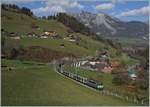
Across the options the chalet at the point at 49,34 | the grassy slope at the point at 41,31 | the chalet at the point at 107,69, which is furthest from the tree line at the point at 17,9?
the chalet at the point at 107,69

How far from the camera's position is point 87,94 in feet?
134

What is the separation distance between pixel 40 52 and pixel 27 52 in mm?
4738

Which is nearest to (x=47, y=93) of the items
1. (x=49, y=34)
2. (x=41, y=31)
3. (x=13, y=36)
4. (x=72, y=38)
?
(x=13, y=36)

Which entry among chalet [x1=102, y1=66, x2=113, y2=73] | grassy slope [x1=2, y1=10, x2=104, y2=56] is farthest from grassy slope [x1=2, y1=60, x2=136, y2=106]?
grassy slope [x1=2, y1=10, x2=104, y2=56]

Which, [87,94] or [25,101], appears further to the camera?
[87,94]

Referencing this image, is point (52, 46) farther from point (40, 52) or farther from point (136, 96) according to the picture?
point (136, 96)

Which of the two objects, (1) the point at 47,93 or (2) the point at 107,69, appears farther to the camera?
(2) the point at 107,69

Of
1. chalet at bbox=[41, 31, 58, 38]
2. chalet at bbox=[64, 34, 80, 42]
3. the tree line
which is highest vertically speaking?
the tree line

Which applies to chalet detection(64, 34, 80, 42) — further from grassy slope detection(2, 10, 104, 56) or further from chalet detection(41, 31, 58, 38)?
chalet detection(41, 31, 58, 38)

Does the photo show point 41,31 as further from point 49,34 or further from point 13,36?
point 13,36

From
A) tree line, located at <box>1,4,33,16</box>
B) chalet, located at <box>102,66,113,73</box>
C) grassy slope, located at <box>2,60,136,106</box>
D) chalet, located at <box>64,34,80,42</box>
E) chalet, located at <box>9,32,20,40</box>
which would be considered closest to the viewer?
grassy slope, located at <box>2,60,136,106</box>

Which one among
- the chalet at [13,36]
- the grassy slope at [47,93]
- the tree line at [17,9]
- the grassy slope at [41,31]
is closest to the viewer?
the grassy slope at [47,93]

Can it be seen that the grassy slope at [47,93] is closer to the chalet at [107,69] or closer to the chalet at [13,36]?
the chalet at [107,69]

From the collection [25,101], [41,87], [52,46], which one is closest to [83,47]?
[52,46]
